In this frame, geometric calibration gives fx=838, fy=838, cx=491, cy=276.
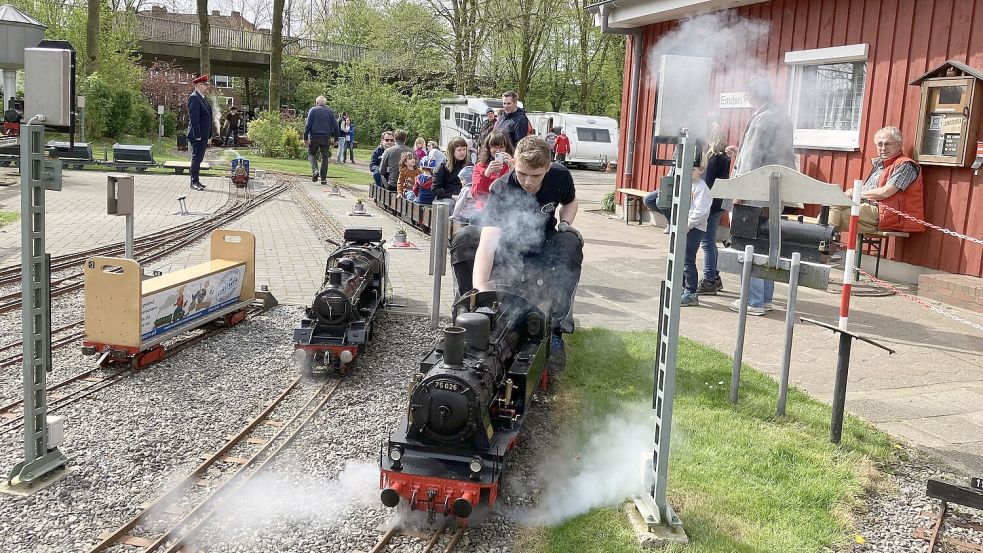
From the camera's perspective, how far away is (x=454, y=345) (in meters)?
4.45

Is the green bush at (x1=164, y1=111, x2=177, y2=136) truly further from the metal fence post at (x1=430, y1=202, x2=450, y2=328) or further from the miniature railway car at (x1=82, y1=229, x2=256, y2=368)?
the metal fence post at (x1=430, y1=202, x2=450, y2=328)

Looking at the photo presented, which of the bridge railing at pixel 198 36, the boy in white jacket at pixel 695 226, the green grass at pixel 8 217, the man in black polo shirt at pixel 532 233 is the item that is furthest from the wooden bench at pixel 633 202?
the bridge railing at pixel 198 36

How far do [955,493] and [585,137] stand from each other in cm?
3098

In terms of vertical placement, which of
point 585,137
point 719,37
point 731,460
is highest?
point 719,37

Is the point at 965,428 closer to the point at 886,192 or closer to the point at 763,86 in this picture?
the point at 763,86

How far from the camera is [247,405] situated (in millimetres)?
6273

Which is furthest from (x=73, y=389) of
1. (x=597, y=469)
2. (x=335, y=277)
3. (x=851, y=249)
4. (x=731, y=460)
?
(x=851, y=249)

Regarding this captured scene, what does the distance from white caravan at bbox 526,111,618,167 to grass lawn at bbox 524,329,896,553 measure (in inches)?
1094

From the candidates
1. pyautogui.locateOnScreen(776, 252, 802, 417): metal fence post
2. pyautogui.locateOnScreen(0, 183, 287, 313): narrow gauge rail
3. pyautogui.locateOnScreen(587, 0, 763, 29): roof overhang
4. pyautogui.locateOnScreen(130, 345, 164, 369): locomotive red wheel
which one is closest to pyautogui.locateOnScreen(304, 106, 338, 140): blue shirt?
pyautogui.locateOnScreen(0, 183, 287, 313): narrow gauge rail

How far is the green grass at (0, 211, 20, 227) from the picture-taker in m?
13.2

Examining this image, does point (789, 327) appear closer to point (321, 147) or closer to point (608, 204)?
point (608, 204)

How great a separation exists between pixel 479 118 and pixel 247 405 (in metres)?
23.4

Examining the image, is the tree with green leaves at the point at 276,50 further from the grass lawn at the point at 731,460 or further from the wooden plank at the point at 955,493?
the wooden plank at the point at 955,493

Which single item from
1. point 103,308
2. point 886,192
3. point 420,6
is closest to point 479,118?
point 420,6
